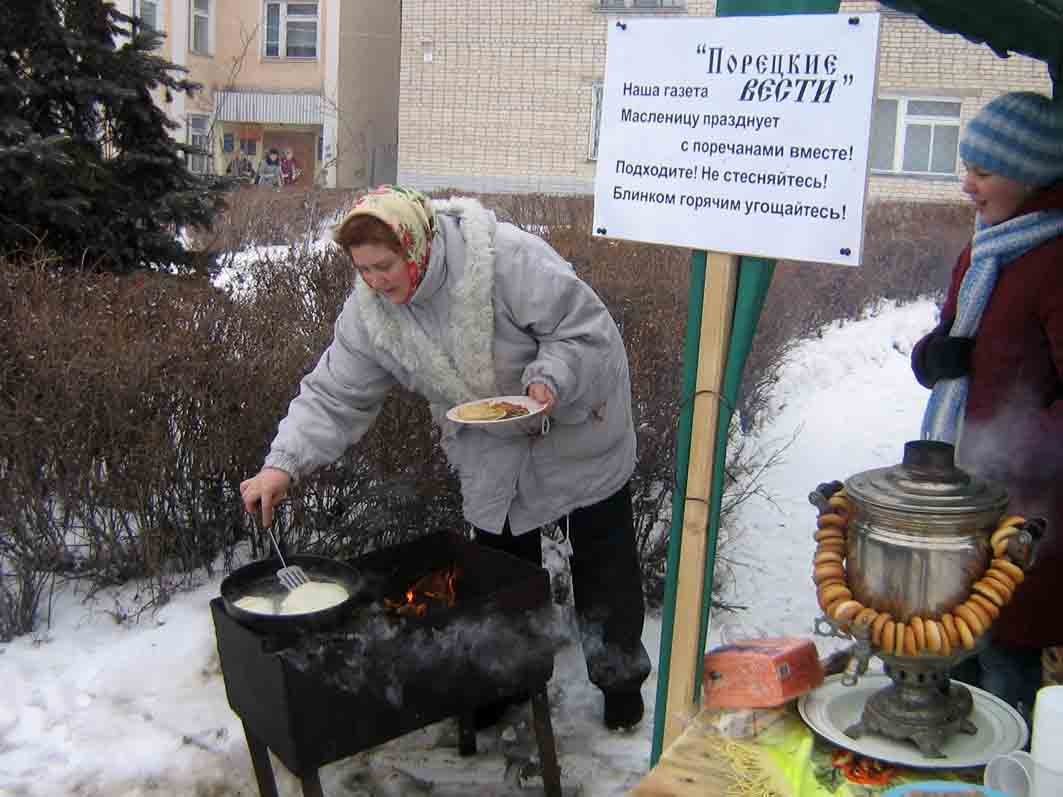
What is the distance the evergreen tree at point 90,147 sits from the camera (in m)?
5.64

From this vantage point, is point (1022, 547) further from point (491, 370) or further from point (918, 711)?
point (491, 370)

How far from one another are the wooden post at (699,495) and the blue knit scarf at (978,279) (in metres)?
0.49

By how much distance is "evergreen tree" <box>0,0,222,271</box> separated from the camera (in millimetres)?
5641

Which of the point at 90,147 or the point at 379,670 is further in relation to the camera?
the point at 90,147

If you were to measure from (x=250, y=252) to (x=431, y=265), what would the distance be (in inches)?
338

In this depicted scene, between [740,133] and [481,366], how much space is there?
3.30 feet

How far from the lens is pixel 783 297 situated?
26.0 ft

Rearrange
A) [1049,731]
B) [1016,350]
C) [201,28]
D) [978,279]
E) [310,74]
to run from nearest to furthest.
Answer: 1. [1049,731]
2. [1016,350]
3. [978,279]
4. [201,28]
5. [310,74]

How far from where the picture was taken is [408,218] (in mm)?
2770

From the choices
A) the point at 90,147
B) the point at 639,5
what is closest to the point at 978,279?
the point at 90,147

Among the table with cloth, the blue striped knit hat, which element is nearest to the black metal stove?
the table with cloth

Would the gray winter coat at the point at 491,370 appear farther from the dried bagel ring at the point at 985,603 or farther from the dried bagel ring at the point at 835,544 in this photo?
the dried bagel ring at the point at 985,603

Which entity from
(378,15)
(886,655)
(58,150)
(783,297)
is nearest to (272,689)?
(886,655)

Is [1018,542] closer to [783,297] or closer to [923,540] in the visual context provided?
[923,540]
